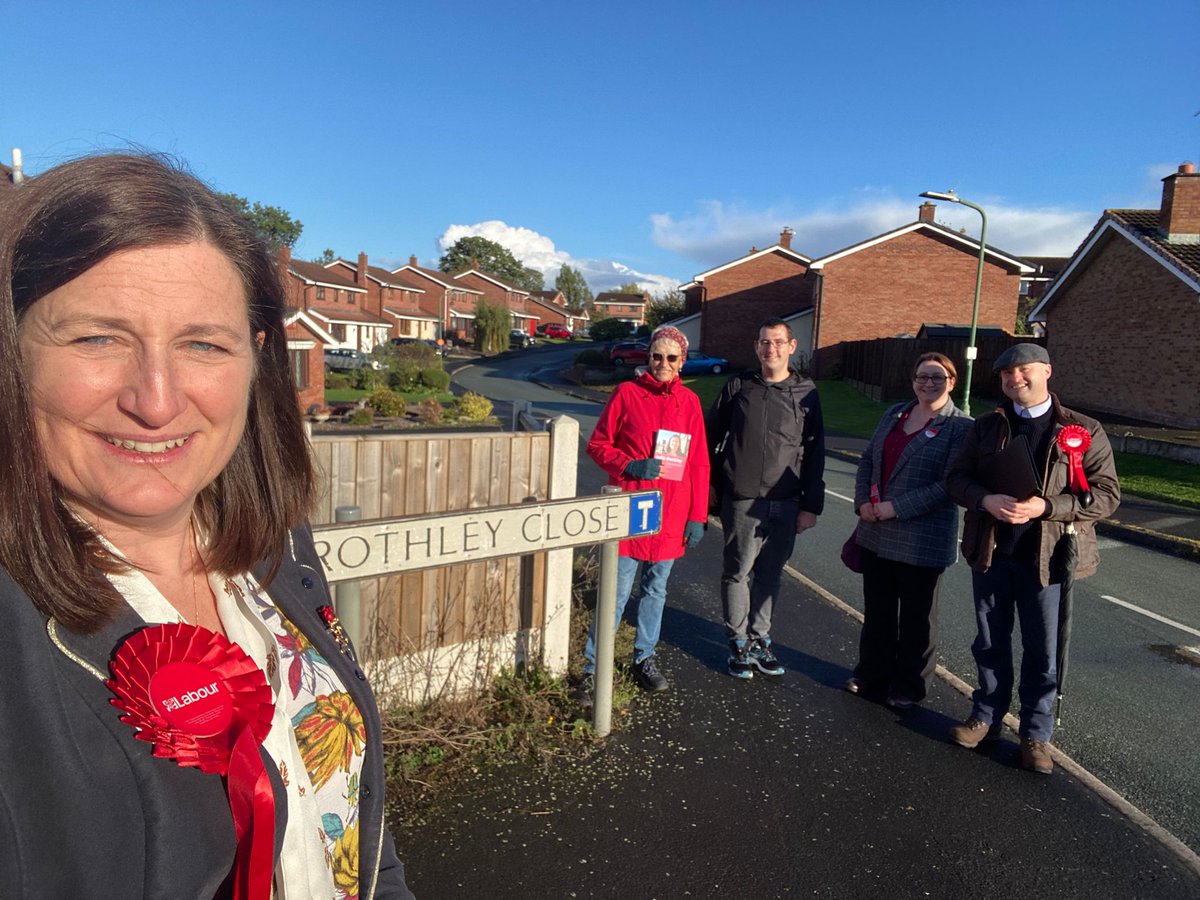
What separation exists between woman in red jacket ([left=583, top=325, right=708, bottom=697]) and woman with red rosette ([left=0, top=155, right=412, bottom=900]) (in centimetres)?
303

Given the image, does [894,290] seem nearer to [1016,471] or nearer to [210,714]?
[1016,471]

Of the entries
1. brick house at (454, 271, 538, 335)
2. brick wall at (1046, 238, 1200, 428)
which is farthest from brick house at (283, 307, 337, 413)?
brick house at (454, 271, 538, 335)

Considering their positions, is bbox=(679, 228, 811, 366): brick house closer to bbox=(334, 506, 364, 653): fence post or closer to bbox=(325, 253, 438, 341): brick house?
bbox=(325, 253, 438, 341): brick house

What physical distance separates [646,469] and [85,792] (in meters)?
3.25

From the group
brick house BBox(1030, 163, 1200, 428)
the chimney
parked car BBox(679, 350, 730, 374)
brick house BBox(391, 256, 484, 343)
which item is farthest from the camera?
brick house BBox(391, 256, 484, 343)

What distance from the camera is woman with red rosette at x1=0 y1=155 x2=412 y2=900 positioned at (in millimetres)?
911

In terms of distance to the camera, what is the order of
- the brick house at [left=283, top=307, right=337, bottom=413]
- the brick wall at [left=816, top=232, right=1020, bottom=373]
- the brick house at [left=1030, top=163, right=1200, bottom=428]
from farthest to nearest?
1. the brick wall at [left=816, top=232, right=1020, bottom=373]
2. the brick house at [left=283, top=307, right=337, bottom=413]
3. the brick house at [left=1030, top=163, right=1200, bottom=428]

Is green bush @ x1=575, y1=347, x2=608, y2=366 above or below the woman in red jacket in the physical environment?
above

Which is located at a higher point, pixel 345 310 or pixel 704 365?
pixel 345 310

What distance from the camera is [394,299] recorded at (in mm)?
68250

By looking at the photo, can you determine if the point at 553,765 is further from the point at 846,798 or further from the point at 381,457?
the point at 381,457

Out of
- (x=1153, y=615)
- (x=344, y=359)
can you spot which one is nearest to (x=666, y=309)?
(x=344, y=359)

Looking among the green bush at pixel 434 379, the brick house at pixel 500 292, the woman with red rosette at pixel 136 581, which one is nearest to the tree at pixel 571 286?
the brick house at pixel 500 292

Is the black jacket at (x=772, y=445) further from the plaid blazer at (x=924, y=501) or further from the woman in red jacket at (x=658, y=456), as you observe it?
the plaid blazer at (x=924, y=501)
